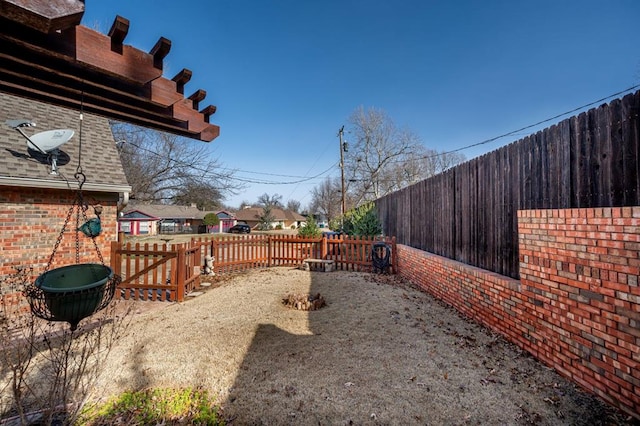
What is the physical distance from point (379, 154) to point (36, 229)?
933 inches

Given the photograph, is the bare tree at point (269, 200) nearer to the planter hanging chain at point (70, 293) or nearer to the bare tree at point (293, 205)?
the bare tree at point (293, 205)

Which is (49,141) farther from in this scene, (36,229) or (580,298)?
(580,298)

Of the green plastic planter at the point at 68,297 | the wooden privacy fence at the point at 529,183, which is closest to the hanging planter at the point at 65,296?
the green plastic planter at the point at 68,297

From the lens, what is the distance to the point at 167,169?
15.0 m

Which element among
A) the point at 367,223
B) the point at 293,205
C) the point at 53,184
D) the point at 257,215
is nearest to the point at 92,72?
the point at 53,184

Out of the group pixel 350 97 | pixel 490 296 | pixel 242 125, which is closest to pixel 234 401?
pixel 490 296

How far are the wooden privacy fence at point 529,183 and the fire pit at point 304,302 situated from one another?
2.77m

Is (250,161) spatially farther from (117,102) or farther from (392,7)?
(117,102)

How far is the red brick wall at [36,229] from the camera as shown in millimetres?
4812

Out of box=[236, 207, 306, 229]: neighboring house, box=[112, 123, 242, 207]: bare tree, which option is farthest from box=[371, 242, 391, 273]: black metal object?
box=[236, 207, 306, 229]: neighboring house

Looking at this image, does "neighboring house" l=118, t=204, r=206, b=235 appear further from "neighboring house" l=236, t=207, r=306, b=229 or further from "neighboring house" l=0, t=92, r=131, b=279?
"neighboring house" l=0, t=92, r=131, b=279

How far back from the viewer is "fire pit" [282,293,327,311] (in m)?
5.09

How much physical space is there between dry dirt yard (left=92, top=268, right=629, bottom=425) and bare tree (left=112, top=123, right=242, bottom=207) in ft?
38.4

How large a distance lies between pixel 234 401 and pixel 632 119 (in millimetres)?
4359
